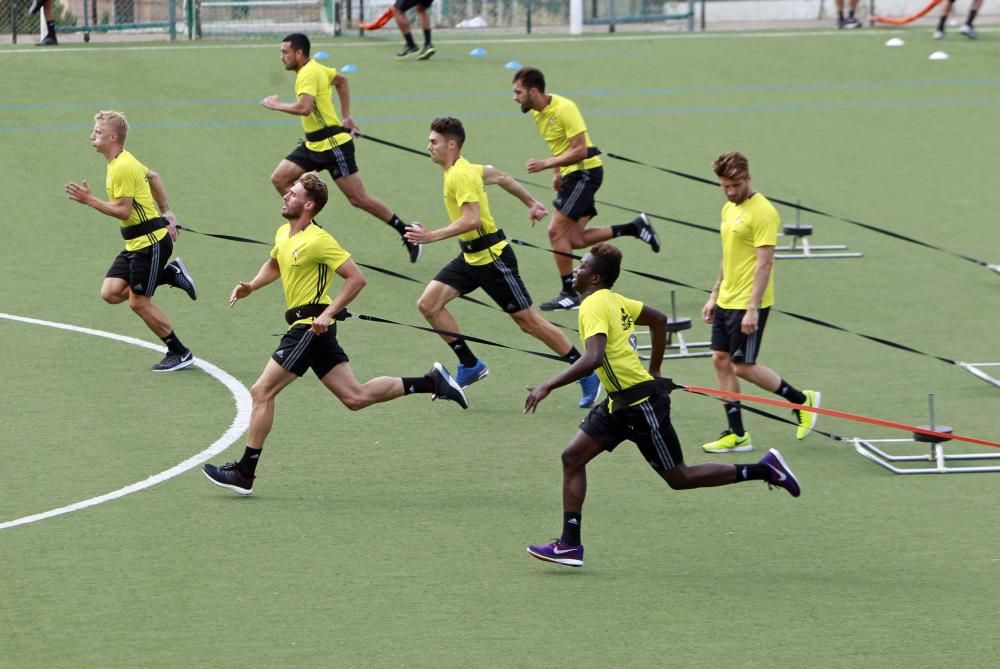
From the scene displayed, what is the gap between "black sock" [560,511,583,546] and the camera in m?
8.36

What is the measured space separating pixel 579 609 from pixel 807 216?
11.3 meters

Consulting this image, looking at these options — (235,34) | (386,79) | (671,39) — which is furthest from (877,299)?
(235,34)

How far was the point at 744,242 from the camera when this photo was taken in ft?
33.9

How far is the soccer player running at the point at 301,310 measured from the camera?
9539mm

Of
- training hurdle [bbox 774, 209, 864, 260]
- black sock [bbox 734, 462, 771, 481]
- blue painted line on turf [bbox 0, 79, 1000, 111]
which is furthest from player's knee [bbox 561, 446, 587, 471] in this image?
blue painted line on turf [bbox 0, 79, 1000, 111]

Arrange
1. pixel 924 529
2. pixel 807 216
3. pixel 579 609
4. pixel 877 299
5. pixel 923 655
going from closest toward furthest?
1. pixel 923 655
2. pixel 579 609
3. pixel 924 529
4. pixel 877 299
5. pixel 807 216

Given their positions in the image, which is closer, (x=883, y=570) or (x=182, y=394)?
(x=883, y=570)

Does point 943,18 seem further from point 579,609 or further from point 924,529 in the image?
point 579,609

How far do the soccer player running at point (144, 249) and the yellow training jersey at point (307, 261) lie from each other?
115 inches

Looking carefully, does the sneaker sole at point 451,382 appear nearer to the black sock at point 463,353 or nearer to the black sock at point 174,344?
the black sock at point 463,353

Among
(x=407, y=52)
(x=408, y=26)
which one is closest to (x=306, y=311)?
(x=408, y=26)

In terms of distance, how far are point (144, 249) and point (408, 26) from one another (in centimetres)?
1161

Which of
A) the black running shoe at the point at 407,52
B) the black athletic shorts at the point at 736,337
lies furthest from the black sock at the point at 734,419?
the black running shoe at the point at 407,52

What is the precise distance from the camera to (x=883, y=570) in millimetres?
8328
